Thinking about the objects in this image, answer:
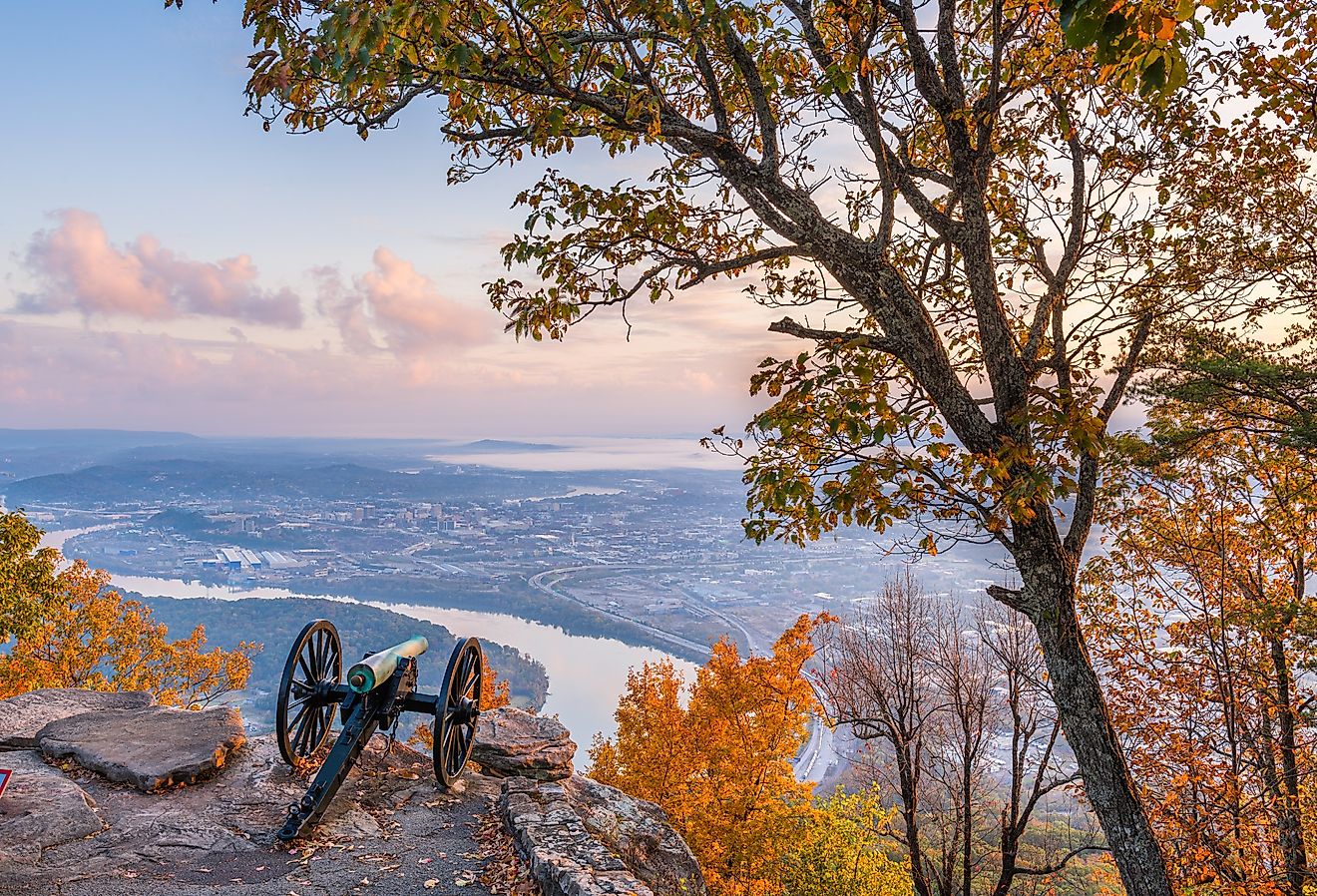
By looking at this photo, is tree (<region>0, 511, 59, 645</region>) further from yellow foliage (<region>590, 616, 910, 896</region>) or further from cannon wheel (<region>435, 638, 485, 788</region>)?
yellow foliage (<region>590, 616, 910, 896</region>)

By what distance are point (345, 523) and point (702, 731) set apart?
410 feet

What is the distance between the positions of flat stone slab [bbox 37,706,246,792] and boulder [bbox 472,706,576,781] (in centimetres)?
253

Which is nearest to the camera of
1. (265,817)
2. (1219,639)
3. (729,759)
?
(265,817)

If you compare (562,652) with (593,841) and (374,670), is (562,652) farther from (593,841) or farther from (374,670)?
(593,841)

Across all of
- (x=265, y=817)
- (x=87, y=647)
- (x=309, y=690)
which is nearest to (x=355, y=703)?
(x=309, y=690)

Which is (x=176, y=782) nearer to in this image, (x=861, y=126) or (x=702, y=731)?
(x=861, y=126)

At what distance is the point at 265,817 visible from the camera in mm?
5883

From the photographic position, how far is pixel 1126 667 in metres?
11.9

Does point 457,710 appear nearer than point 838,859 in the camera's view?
Yes

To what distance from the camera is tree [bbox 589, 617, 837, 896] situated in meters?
15.1

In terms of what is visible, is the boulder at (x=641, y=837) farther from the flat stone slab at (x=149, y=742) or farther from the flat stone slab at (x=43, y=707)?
the flat stone slab at (x=43, y=707)

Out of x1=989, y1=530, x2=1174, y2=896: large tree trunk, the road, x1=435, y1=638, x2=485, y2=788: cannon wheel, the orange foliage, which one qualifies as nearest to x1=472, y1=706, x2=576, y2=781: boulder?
x1=435, y1=638, x2=485, y2=788: cannon wheel

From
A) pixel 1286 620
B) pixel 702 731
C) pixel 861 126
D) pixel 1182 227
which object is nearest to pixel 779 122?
pixel 861 126

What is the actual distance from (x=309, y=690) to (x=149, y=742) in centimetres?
209
